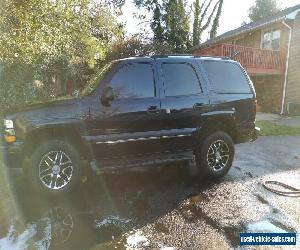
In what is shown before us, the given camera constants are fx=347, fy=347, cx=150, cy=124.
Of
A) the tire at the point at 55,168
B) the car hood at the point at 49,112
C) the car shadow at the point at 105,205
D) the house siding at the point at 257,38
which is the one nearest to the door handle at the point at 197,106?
the car shadow at the point at 105,205

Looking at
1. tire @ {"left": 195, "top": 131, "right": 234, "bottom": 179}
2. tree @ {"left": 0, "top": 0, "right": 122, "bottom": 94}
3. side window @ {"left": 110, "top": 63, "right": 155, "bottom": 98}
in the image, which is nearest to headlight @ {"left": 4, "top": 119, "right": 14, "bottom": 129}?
side window @ {"left": 110, "top": 63, "right": 155, "bottom": 98}

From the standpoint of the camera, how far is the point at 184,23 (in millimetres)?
31281

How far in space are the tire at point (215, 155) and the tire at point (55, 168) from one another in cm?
238

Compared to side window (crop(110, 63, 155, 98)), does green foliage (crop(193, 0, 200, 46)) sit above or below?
above

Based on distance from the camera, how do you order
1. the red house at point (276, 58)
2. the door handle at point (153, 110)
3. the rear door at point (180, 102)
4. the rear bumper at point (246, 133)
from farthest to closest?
1. the red house at point (276, 58)
2. the rear bumper at point (246, 133)
3. the rear door at point (180, 102)
4. the door handle at point (153, 110)

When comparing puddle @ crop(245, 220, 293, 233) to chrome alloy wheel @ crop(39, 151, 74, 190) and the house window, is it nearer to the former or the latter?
chrome alloy wheel @ crop(39, 151, 74, 190)

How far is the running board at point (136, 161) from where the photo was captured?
18.7 feet

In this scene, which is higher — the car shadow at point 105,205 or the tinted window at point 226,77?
the tinted window at point 226,77

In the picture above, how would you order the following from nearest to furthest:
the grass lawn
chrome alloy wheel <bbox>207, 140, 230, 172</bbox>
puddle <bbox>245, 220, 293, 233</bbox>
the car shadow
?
the car shadow < puddle <bbox>245, 220, 293, 233</bbox> < chrome alloy wheel <bbox>207, 140, 230, 172</bbox> < the grass lawn

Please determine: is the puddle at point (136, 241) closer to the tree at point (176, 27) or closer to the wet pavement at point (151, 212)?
the wet pavement at point (151, 212)

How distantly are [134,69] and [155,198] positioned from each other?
7.33 feet

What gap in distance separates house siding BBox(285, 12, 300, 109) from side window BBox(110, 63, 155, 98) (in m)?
17.4

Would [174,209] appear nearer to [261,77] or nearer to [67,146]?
[67,146]

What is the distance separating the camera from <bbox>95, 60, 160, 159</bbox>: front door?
5691 millimetres
